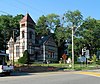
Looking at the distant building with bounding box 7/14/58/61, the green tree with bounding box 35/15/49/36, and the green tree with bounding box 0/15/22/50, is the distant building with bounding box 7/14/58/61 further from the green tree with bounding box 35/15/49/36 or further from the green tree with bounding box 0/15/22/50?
the green tree with bounding box 0/15/22/50

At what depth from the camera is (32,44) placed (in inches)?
3103

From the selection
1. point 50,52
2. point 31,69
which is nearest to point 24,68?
point 31,69

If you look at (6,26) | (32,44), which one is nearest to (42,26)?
(6,26)

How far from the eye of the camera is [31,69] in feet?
141

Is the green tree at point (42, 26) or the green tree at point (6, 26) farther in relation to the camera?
the green tree at point (42, 26)

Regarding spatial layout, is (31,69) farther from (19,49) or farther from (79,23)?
(79,23)

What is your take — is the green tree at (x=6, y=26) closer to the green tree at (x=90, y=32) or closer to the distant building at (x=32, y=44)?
the distant building at (x=32, y=44)

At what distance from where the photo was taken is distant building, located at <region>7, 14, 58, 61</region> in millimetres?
77250

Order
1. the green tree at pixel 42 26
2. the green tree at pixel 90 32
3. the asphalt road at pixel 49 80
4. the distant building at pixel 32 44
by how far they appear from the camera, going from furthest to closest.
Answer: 1. the green tree at pixel 42 26
2. the green tree at pixel 90 32
3. the distant building at pixel 32 44
4. the asphalt road at pixel 49 80

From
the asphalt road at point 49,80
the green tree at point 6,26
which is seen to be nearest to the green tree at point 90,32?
the green tree at point 6,26

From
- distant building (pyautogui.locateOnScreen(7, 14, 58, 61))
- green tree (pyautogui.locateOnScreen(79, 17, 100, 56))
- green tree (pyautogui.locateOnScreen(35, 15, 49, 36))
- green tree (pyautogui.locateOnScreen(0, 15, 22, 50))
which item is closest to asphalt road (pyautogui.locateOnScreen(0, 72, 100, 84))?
distant building (pyautogui.locateOnScreen(7, 14, 58, 61))

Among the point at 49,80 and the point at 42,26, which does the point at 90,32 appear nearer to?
the point at 42,26

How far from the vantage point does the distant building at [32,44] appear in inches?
3041

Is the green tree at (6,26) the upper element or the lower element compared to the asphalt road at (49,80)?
upper
